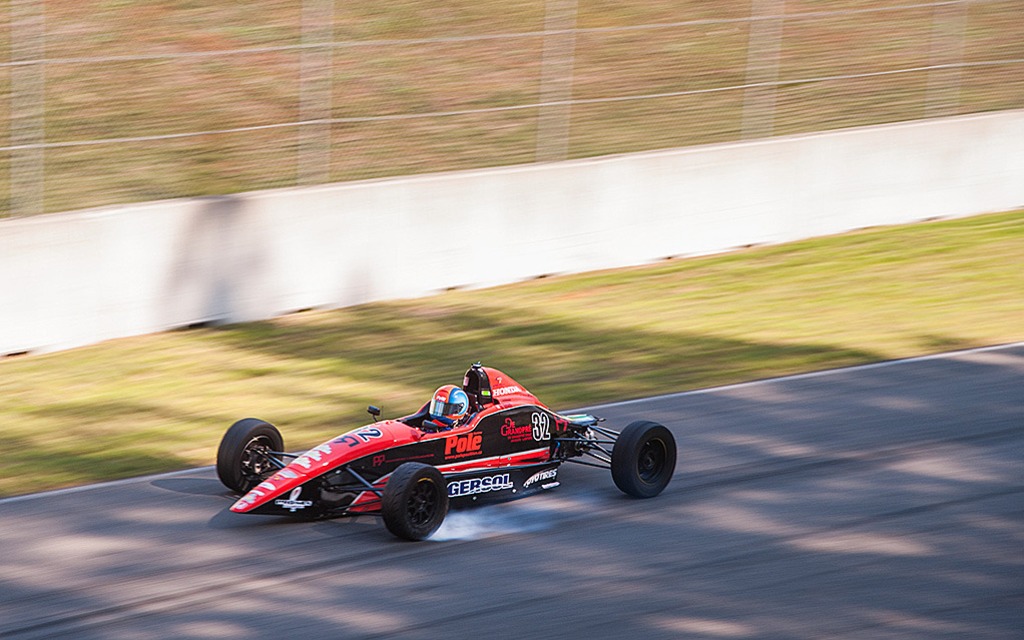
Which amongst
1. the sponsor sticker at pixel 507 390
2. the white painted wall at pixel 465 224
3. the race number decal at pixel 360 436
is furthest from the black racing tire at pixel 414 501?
the white painted wall at pixel 465 224

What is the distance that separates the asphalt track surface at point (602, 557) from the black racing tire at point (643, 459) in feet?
0.48

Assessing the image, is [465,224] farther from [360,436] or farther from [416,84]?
[360,436]

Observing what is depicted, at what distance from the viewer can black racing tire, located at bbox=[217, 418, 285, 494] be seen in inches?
363

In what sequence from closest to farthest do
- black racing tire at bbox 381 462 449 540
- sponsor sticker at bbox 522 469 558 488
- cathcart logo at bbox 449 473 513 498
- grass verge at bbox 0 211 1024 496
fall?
black racing tire at bbox 381 462 449 540
cathcart logo at bbox 449 473 513 498
sponsor sticker at bbox 522 469 558 488
grass verge at bbox 0 211 1024 496

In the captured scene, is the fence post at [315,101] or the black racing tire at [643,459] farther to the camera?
the fence post at [315,101]

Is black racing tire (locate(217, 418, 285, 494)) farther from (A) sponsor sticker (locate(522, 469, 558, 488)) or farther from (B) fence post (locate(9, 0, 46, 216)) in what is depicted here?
(B) fence post (locate(9, 0, 46, 216))

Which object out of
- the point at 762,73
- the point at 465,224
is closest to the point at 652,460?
the point at 465,224

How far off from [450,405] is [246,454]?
143 centimetres

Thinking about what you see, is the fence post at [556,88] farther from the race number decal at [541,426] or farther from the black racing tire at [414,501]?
the black racing tire at [414,501]

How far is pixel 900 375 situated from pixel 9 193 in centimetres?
962

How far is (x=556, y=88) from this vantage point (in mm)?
17000

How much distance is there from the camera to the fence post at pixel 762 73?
61.2 feet

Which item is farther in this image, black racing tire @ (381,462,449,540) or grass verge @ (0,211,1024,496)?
grass verge @ (0,211,1024,496)

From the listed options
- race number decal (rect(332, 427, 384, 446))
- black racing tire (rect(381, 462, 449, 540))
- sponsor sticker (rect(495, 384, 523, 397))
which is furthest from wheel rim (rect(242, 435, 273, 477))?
sponsor sticker (rect(495, 384, 523, 397))
